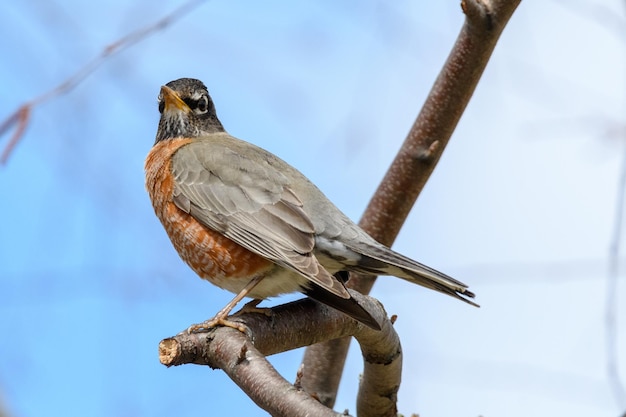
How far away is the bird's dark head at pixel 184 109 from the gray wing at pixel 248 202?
343 millimetres

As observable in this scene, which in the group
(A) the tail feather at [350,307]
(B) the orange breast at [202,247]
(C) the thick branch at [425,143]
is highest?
(C) the thick branch at [425,143]

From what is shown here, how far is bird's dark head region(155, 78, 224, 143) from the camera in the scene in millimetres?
5031

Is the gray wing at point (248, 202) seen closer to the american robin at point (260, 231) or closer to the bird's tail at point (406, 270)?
the american robin at point (260, 231)

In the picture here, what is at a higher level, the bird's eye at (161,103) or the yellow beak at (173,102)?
the bird's eye at (161,103)

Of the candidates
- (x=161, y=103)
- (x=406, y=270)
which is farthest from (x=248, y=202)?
(x=161, y=103)

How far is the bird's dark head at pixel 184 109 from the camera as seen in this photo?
16.5 ft

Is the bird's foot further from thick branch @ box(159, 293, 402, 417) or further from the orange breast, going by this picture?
the orange breast

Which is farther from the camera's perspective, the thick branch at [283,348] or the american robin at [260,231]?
the american robin at [260,231]

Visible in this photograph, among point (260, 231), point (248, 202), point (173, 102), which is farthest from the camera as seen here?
point (173, 102)

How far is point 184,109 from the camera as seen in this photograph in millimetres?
5062

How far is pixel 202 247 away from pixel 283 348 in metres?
0.83

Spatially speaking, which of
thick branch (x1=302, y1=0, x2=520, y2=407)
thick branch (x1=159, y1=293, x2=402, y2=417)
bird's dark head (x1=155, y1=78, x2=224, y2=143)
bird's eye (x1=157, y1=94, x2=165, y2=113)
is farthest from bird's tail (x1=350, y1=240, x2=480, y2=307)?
bird's eye (x1=157, y1=94, x2=165, y2=113)

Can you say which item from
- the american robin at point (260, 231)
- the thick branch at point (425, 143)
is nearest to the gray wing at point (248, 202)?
the american robin at point (260, 231)

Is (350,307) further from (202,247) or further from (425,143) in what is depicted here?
(425,143)
